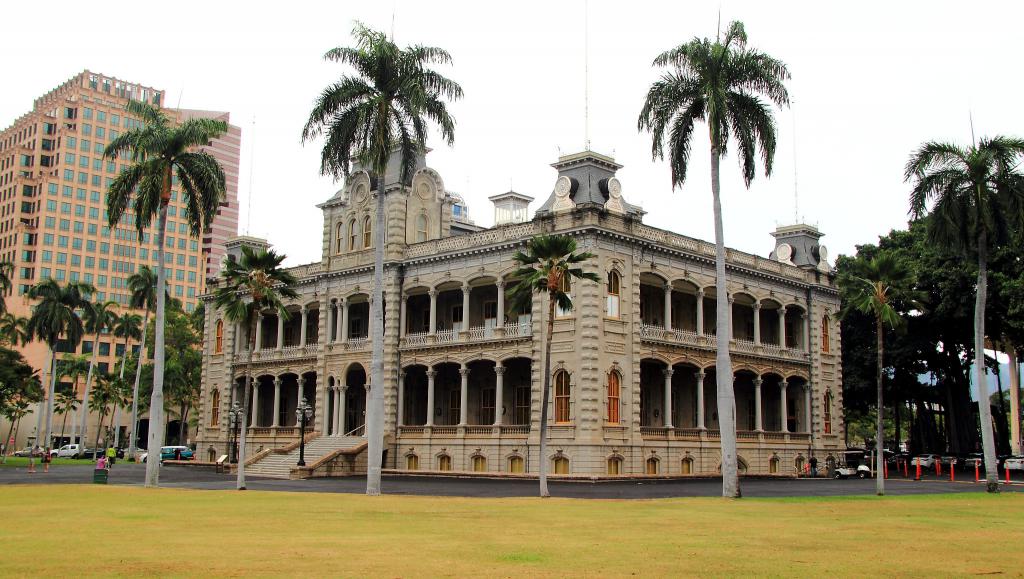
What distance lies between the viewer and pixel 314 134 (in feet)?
124

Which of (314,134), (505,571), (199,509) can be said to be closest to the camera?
(505,571)

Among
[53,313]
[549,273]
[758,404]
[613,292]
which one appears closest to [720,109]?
[549,273]

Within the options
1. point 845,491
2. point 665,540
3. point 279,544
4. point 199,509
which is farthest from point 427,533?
point 845,491

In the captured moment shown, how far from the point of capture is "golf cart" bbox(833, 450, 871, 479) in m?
56.4

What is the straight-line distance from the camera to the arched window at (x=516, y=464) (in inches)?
1925

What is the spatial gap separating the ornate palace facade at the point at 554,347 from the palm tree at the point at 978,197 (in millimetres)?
13693

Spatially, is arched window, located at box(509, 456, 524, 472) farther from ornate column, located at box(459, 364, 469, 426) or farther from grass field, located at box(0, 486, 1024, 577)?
grass field, located at box(0, 486, 1024, 577)

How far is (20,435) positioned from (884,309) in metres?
106

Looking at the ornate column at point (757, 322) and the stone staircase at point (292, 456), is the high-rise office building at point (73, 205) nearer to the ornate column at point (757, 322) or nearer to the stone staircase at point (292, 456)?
the stone staircase at point (292, 456)

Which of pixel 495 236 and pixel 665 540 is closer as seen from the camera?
pixel 665 540

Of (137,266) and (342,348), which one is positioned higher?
(137,266)

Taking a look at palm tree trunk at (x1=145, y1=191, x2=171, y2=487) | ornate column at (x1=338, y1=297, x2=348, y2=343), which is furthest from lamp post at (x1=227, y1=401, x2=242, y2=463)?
palm tree trunk at (x1=145, y1=191, x2=171, y2=487)

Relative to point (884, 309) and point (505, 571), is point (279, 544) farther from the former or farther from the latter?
point (884, 309)

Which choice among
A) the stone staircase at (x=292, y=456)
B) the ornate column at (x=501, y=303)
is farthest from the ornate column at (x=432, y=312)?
the stone staircase at (x=292, y=456)
